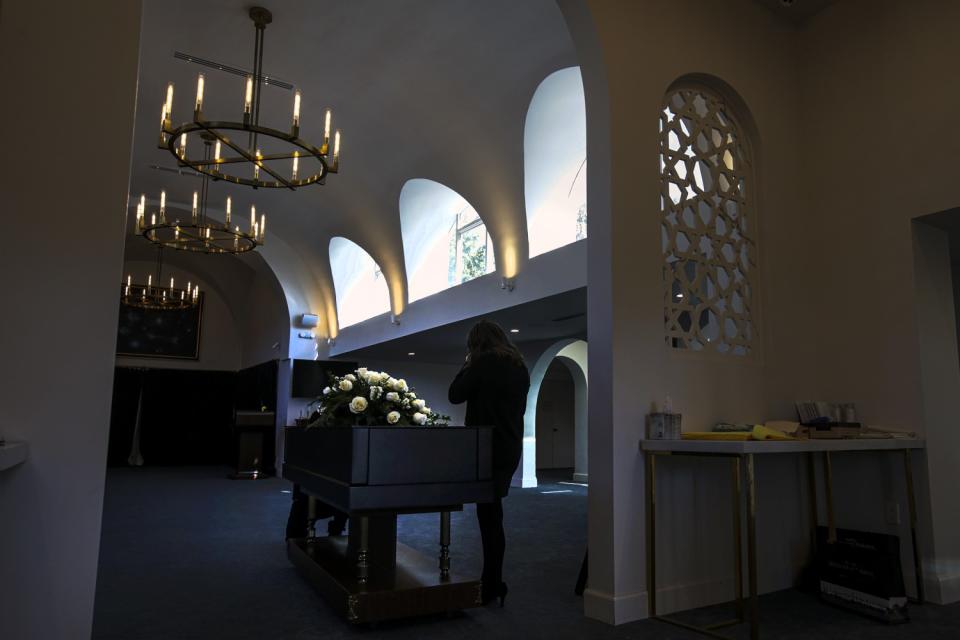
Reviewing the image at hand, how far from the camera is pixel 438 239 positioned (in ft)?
31.4

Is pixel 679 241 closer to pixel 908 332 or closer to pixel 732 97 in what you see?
pixel 732 97

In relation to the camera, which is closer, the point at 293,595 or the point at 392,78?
the point at 293,595

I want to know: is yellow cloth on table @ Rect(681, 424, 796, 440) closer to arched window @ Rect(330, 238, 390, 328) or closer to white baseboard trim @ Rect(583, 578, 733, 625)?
white baseboard trim @ Rect(583, 578, 733, 625)

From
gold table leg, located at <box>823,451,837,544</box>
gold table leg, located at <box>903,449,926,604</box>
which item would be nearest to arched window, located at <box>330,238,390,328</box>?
gold table leg, located at <box>823,451,837,544</box>

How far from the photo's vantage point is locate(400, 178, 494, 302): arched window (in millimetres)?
8570

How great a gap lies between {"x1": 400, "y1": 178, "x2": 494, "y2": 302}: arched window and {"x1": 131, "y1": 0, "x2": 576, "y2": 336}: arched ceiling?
1.06 ft

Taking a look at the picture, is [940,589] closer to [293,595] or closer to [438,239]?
[293,595]

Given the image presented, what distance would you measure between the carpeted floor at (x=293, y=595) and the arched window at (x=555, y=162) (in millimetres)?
2957

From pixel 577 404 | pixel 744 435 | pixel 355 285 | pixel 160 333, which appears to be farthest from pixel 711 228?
pixel 160 333

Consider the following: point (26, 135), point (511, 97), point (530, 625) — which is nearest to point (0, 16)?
point (26, 135)

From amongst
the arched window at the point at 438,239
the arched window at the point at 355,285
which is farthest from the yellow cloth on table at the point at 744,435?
the arched window at the point at 355,285

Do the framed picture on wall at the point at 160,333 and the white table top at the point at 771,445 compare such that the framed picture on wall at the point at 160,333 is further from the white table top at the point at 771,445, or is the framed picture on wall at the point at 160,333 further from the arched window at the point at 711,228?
the white table top at the point at 771,445

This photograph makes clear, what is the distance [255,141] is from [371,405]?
2.41 metres

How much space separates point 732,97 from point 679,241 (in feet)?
3.50
